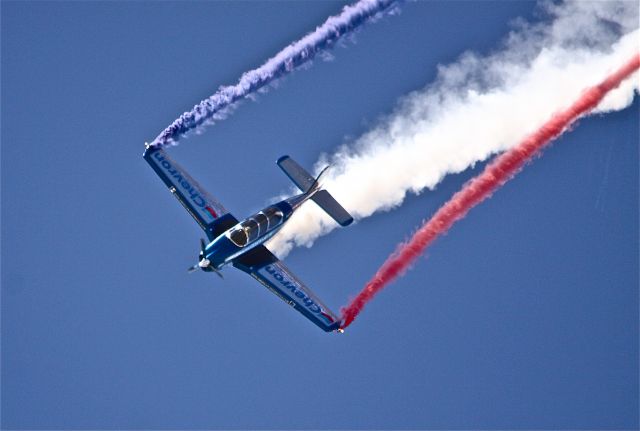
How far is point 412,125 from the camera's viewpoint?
52.7m

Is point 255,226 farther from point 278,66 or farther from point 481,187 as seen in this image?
point 481,187

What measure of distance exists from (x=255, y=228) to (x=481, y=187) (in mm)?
10334

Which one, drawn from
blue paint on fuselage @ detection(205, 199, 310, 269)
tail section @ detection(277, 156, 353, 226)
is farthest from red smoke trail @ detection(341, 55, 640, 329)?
blue paint on fuselage @ detection(205, 199, 310, 269)

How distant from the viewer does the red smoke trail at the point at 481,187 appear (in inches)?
1914

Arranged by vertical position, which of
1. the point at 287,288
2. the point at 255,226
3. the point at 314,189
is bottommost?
the point at 287,288

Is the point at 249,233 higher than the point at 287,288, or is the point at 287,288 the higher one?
the point at 249,233

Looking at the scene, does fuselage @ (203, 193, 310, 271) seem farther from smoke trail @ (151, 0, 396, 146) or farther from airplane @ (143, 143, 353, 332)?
smoke trail @ (151, 0, 396, 146)

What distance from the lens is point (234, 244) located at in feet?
174

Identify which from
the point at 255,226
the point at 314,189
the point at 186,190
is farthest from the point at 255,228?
the point at 186,190

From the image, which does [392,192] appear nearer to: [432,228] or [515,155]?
[432,228]

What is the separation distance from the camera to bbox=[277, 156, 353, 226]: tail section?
53.6 m

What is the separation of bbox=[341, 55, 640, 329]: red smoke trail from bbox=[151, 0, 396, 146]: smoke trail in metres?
8.32

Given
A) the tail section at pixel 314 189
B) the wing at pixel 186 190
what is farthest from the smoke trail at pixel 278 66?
the tail section at pixel 314 189

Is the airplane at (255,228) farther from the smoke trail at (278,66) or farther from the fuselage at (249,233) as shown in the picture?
the smoke trail at (278,66)
